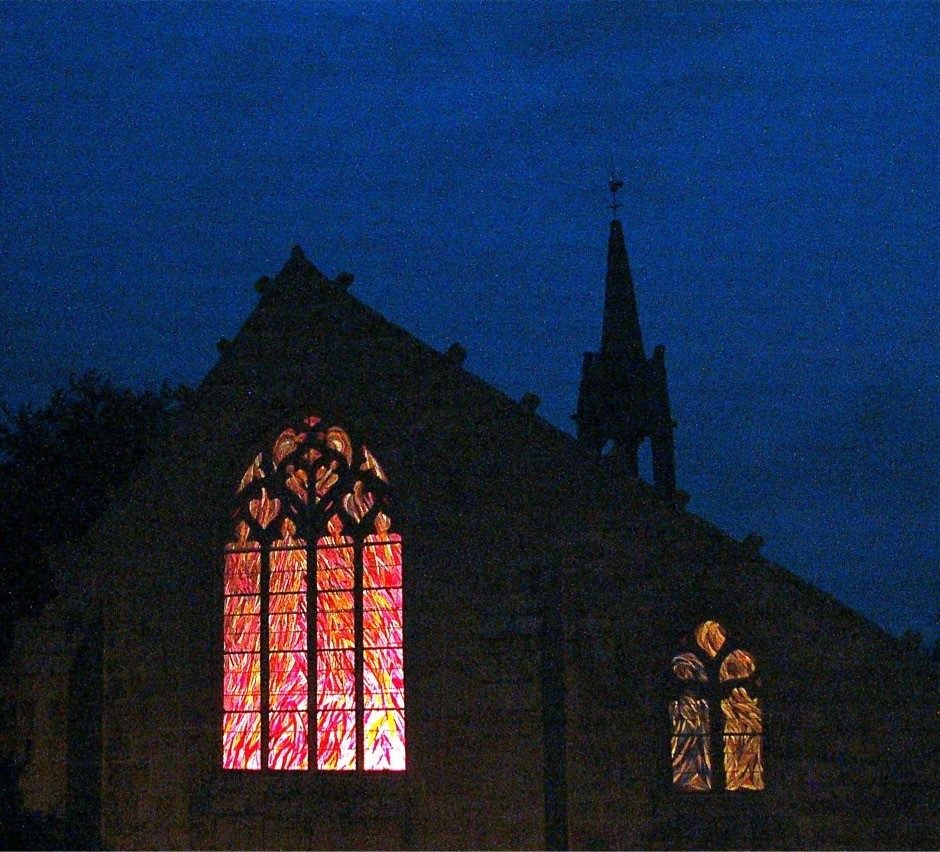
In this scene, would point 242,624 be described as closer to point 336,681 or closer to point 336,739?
point 336,681

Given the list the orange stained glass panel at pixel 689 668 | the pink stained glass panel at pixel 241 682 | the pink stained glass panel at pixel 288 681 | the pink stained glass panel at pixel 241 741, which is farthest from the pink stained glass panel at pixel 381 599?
the orange stained glass panel at pixel 689 668

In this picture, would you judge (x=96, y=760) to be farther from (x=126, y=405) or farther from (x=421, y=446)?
(x=126, y=405)

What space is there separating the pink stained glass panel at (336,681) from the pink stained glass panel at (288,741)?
1.18 ft

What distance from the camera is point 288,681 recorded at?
16281mm

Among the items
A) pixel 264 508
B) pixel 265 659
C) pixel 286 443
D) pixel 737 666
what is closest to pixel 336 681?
pixel 265 659

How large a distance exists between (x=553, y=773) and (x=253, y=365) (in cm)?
672

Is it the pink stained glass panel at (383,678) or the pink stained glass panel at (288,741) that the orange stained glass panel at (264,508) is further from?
the pink stained glass panel at (288,741)

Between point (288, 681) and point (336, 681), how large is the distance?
667mm

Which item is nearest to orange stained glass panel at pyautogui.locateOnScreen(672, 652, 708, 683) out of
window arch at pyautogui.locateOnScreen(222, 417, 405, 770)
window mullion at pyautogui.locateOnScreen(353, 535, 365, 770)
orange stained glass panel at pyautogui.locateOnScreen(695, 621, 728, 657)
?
orange stained glass panel at pyautogui.locateOnScreen(695, 621, 728, 657)

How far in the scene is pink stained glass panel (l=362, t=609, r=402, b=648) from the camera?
15.8m

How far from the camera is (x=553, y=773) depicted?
14.4 metres

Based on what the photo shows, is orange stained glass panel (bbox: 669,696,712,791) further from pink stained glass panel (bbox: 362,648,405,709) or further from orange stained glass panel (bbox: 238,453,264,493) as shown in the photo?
orange stained glass panel (bbox: 238,453,264,493)

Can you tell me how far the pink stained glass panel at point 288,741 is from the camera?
16078 millimetres

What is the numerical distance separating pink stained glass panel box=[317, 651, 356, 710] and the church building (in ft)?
0.10
